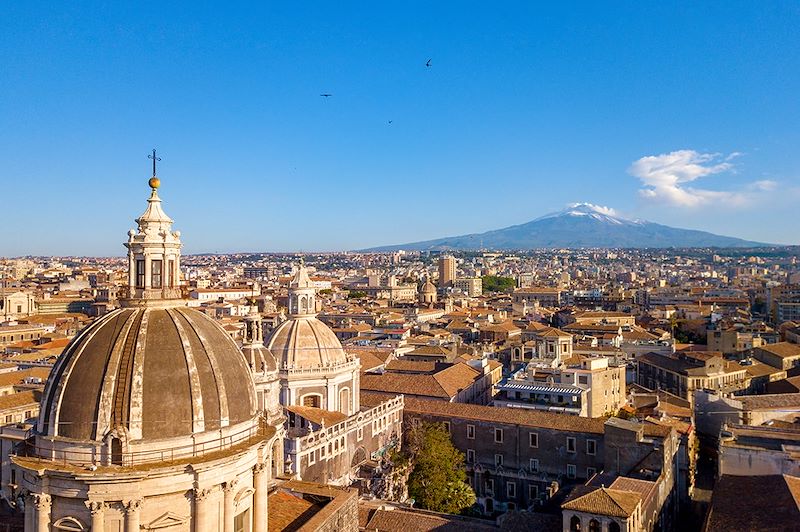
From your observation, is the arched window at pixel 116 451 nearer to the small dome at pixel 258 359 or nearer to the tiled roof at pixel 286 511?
the tiled roof at pixel 286 511

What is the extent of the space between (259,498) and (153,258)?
691cm

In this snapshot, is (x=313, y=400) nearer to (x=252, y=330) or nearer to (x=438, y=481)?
(x=252, y=330)

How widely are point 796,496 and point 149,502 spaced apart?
20.6 m

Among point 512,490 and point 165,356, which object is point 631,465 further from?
point 165,356

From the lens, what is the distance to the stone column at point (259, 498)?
1784 centimetres

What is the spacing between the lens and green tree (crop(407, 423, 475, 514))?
34.4 meters

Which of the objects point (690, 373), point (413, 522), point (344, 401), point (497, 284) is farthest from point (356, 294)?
point (413, 522)

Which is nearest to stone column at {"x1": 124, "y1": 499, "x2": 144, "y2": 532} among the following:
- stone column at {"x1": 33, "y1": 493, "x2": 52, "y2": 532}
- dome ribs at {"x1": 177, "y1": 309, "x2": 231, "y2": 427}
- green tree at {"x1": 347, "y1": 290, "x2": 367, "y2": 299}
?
stone column at {"x1": 33, "y1": 493, "x2": 52, "y2": 532}

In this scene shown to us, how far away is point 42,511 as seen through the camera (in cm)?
1549

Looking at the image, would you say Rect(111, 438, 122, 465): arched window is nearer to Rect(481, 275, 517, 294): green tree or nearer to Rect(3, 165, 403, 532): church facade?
Rect(3, 165, 403, 532): church facade

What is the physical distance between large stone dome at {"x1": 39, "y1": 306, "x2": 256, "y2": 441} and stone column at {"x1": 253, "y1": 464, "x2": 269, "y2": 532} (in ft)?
5.15

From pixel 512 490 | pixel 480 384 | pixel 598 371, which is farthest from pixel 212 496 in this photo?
pixel 480 384

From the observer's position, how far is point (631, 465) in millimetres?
32375

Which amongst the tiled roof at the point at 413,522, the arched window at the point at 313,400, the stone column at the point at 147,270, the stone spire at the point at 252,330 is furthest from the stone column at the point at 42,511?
the arched window at the point at 313,400
